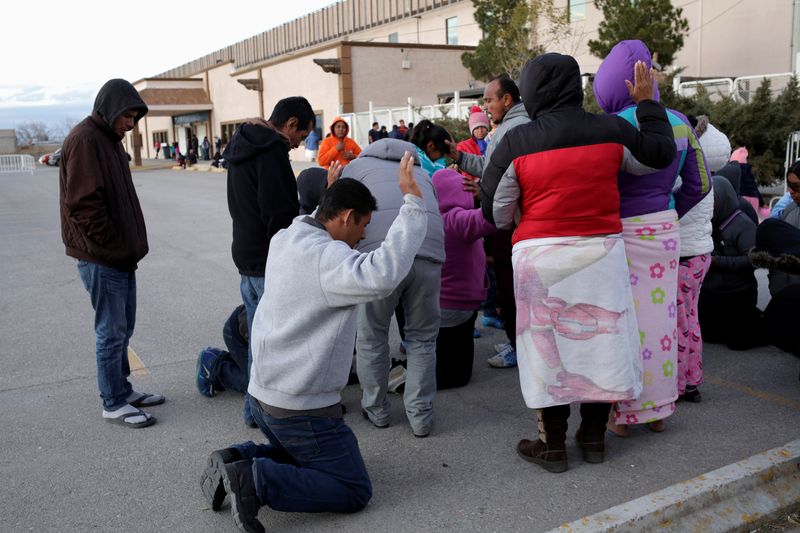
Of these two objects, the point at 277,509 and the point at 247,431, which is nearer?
the point at 277,509

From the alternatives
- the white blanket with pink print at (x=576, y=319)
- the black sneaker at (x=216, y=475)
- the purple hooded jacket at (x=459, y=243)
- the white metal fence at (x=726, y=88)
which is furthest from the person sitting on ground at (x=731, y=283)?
the white metal fence at (x=726, y=88)

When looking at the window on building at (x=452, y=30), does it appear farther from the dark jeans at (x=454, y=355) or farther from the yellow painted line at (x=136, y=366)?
the dark jeans at (x=454, y=355)

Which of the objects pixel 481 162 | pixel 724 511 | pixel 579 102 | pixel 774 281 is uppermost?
pixel 579 102

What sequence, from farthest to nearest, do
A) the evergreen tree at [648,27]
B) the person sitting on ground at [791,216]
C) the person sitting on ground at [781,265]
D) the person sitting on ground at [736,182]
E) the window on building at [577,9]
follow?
the window on building at [577,9], the evergreen tree at [648,27], the person sitting on ground at [736,182], the person sitting on ground at [791,216], the person sitting on ground at [781,265]

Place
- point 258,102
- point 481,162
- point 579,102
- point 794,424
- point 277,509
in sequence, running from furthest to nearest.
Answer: point 258,102 < point 481,162 < point 794,424 < point 579,102 < point 277,509

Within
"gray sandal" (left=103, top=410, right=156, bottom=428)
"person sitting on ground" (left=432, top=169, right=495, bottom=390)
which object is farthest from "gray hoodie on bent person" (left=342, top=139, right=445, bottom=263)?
"gray sandal" (left=103, top=410, right=156, bottom=428)

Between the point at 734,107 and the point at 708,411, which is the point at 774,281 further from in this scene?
the point at 734,107

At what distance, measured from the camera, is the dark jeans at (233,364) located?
4836 millimetres

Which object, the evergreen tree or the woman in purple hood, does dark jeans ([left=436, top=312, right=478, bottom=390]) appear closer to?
the woman in purple hood

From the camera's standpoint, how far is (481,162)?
16.3 feet

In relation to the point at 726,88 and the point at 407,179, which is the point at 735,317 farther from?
the point at 726,88

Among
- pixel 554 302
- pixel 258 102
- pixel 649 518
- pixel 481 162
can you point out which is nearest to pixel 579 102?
pixel 554 302

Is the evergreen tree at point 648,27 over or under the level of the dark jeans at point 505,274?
over

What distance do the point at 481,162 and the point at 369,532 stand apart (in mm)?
2657
